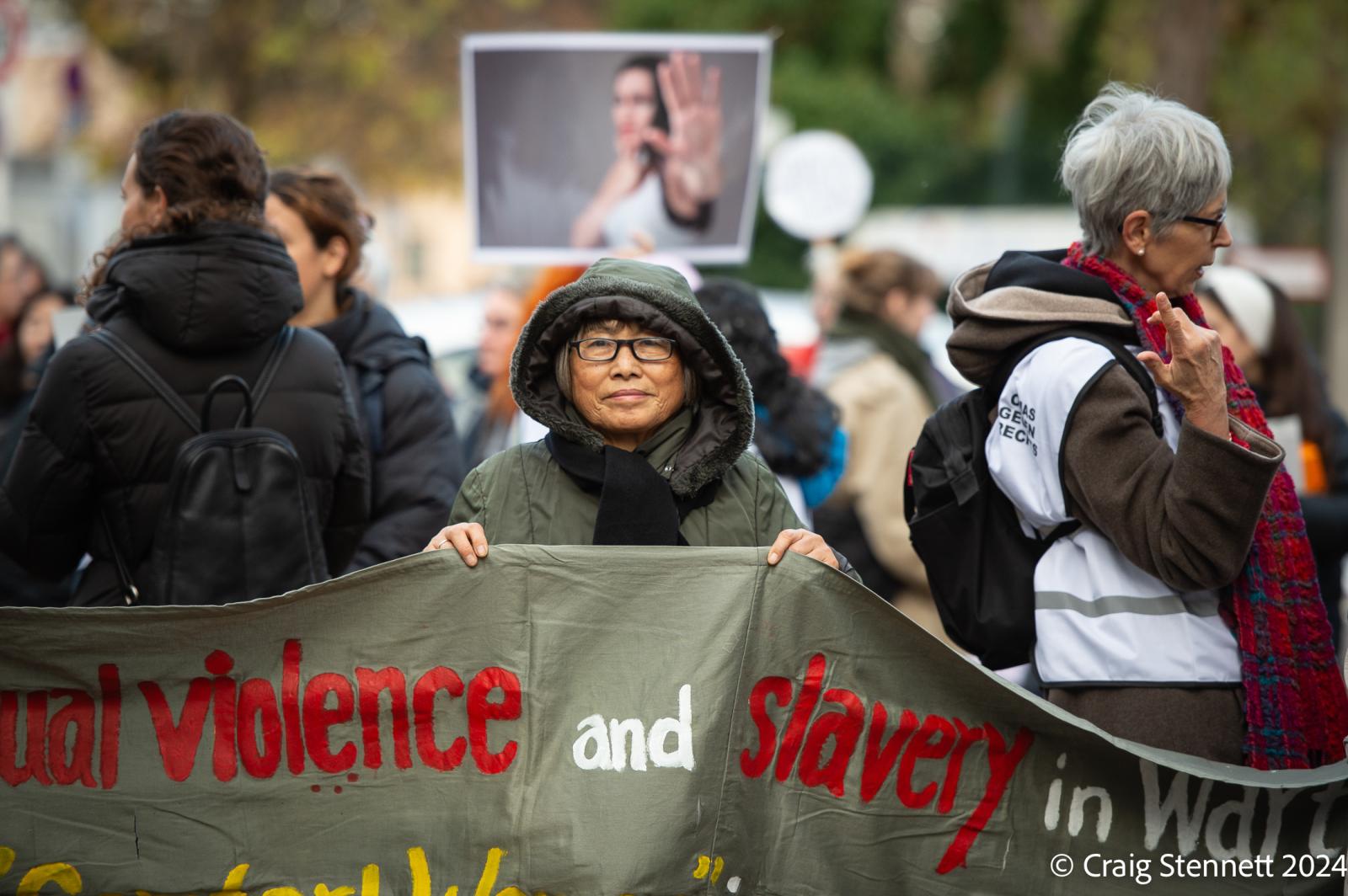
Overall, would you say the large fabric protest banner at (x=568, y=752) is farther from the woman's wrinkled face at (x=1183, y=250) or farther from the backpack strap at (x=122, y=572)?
the woman's wrinkled face at (x=1183, y=250)

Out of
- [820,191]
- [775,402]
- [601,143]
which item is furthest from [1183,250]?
[820,191]

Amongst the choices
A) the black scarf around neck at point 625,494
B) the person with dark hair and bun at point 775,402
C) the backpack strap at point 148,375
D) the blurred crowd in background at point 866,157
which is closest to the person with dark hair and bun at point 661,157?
the blurred crowd in background at point 866,157

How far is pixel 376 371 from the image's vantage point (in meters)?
4.57

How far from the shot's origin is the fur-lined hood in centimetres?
335

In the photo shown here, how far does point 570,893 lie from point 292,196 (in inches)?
93.6

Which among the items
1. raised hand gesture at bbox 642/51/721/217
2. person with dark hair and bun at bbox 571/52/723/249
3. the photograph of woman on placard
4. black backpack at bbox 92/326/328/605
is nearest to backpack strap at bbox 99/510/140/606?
black backpack at bbox 92/326/328/605

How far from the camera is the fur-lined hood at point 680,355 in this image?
3352mm

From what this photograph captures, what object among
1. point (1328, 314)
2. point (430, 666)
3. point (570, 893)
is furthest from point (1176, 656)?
point (1328, 314)

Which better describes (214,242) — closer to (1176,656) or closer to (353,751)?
(353,751)

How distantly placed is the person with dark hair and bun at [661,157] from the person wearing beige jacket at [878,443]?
84 cm

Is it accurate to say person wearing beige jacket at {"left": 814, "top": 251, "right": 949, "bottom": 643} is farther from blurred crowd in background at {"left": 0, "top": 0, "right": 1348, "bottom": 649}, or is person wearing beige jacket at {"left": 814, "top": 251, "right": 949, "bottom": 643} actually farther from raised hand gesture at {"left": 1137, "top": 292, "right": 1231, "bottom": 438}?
raised hand gesture at {"left": 1137, "top": 292, "right": 1231, "bottom": 438}

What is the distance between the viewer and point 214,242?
12.5 feet

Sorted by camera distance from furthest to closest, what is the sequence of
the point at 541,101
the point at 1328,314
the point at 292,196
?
the point at 1328,314, the point at 541,101, the point at 292,196

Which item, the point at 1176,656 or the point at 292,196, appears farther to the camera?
the point at 292,196
